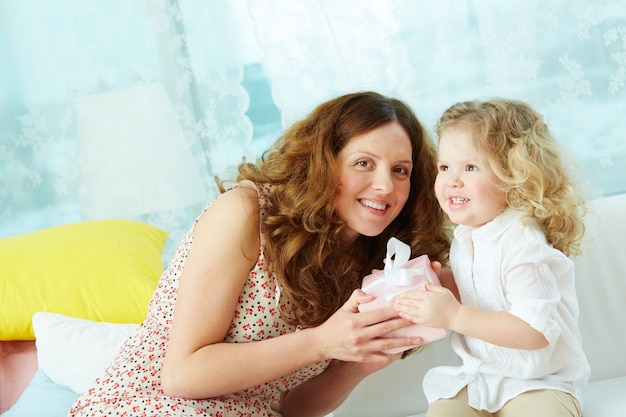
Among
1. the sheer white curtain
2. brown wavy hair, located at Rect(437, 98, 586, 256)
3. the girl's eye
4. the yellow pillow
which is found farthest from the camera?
the sheer white curtain

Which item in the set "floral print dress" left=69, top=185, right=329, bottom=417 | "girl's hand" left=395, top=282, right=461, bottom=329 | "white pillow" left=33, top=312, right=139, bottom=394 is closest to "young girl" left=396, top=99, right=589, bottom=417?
"girl's hand" left=395, top=282, right=461, bottom=329

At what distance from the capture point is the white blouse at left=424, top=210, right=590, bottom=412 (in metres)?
1.64

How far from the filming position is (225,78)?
2.92 meters

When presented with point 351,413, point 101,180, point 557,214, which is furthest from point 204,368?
point 101,180

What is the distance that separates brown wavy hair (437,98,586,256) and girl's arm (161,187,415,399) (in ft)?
1.29

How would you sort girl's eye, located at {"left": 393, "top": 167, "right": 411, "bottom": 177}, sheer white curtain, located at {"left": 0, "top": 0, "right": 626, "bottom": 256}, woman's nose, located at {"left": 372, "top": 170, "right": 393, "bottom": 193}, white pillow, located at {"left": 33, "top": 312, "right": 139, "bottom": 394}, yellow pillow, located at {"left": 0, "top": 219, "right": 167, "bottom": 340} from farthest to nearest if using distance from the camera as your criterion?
sheer white curtain, located at {"left": 0, "top": 0, "right": 626, "bottom": 256} < yellow pillow, located at {"left": 0, "top": 219, "right": 167, "bottom": 340} < white pillow, located at {"left": 33, "top": 312, "right": 139, "bottom": 394} < girl's eye, located at {"left": 393, "top": 167, "right": 411, "bottom": 177} < woman's nose, located at {"left": 372, "top": 170, "right": 393, "bottom": 193}

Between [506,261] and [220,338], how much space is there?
26.3 inches

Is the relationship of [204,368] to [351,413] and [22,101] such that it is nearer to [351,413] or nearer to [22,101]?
[351,413]

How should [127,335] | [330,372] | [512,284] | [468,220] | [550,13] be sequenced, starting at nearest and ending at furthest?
[512,284] → [468,220] → [330,372] → [127,335] → [550,13]

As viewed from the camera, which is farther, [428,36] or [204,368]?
[428,36]

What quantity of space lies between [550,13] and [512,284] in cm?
154

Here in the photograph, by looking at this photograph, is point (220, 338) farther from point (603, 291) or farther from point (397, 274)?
point (603, 291)

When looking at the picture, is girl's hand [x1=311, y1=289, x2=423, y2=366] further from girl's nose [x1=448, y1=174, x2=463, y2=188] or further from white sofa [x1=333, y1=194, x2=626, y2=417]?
white sofa [x1=333, y1=194, x2=626, y2=417]

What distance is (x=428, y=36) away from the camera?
287 cm
